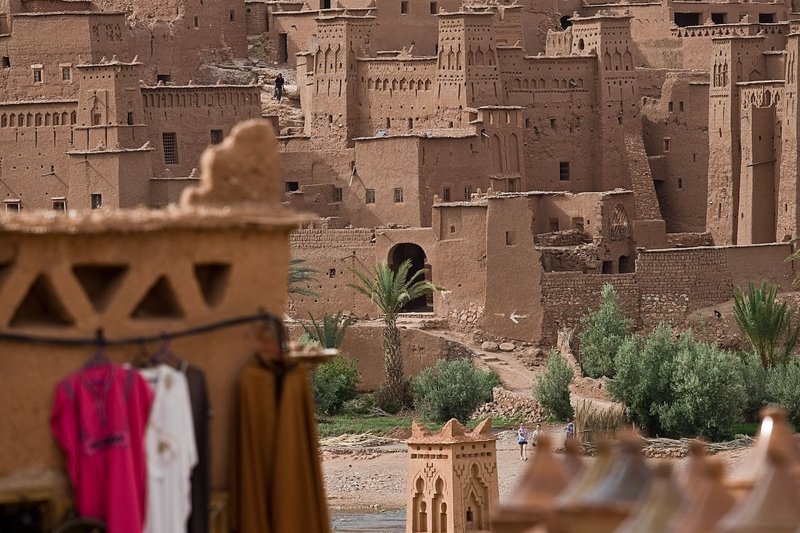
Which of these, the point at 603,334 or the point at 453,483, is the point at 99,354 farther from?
the point at 603,334

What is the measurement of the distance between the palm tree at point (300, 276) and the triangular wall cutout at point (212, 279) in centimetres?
4082

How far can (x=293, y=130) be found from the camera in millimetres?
58375

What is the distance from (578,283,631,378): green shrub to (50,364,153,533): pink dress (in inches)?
1575

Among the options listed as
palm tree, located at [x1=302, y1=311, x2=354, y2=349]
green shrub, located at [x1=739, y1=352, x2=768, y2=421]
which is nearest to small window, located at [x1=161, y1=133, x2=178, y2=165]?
palm tree, located at [x1=302, y1=311, x2=354, y2=349]


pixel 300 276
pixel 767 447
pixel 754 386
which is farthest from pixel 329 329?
pixel 767 447

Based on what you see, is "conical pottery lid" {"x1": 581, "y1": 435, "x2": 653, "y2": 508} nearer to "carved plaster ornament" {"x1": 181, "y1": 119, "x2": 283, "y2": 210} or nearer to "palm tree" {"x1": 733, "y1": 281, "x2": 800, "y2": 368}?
"carved plaster ornament" {"x1": 181, "y1": 119, "x2": 283, "y2": 210}

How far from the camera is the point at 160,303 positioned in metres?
11.8

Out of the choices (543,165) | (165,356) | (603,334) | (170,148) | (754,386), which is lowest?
(754,386)

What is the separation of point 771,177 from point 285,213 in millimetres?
43523

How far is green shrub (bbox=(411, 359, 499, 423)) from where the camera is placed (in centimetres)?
5038

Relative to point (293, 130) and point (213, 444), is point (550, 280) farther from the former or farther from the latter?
point (213, 444)

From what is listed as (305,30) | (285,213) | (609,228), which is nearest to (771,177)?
(609,228)

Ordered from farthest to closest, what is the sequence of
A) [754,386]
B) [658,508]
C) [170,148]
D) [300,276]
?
[170,148] < [300,276] < [754,386] < [658,508]

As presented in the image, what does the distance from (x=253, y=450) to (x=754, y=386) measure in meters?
38.2
